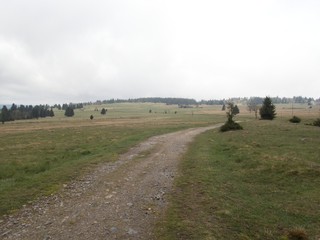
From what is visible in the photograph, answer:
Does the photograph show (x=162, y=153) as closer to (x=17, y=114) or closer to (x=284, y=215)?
(x=284, y=215)

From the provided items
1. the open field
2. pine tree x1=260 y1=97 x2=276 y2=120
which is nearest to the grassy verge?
the open field

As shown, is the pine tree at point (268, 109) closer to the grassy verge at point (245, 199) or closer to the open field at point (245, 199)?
the open field at point (245, 199)

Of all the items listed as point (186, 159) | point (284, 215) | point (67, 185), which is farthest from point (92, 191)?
point (186, 159)

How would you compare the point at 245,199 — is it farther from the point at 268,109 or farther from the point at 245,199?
the point at 268,109

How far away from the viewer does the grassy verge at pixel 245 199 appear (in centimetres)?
876

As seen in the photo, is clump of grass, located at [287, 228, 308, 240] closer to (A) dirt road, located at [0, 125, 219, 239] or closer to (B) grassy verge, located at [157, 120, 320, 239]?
(B) grassy verge, located at [157, 120, 320, 239]

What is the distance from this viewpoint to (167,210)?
10.3m

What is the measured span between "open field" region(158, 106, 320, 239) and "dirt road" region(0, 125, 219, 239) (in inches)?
32.7

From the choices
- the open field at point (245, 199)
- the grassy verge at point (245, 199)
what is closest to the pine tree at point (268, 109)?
the open field at point (245, 199)

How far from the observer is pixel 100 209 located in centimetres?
1049

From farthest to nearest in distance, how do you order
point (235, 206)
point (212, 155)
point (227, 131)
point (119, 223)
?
1. point (227, 131)
2. point (212, 155)
3. point (235, 206)
4. point (119, 223)

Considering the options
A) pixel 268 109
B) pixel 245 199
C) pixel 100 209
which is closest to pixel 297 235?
pixel 245 199

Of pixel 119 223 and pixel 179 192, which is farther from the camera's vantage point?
pixel 179 192

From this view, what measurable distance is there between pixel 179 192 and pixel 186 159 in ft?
26.9
